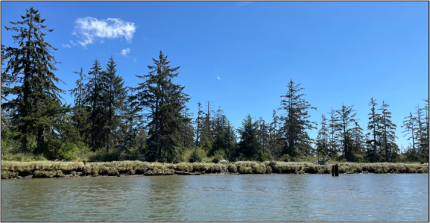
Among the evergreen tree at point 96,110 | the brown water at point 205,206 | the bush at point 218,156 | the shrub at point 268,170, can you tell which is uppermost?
the evergreen tree at point 96,110

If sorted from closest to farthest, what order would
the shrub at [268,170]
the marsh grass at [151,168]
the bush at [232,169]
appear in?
the marsh grass at [151,168] → the bush at [232,169] → the shrub at [268,170]

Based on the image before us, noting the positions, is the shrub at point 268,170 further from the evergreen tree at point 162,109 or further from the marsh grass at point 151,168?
the evergreen tree at point 162,109

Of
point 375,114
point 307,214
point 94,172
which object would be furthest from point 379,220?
point 375,114

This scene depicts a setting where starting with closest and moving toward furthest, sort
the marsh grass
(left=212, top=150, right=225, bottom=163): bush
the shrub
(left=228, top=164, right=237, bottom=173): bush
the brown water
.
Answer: the brown water, the marsh grass, (left=228, top=164, right=237, bottom=173): bush, the shrub, (left=212, top=150, right=225, bottom=163): bush

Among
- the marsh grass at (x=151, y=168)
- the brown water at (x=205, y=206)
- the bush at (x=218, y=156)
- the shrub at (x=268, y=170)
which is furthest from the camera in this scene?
the bush at (x=218, y=156)

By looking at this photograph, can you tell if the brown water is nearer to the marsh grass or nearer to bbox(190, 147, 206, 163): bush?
the marsh grass

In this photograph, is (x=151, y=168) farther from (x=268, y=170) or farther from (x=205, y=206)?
(x=205, y=206)

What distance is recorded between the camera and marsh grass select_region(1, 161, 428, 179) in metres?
20.3

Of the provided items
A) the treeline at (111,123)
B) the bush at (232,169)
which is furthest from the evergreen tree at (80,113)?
the bush at (232,169)

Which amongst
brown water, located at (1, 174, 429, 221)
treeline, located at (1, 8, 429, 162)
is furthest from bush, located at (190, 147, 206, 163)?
brown water, located at (1, 174, 429, 221)

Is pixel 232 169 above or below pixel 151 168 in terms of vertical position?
below

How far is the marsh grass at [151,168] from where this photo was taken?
2033 cm

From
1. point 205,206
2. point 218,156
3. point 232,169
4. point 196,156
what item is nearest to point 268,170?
point 232,169

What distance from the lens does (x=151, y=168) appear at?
2611 centimetres
